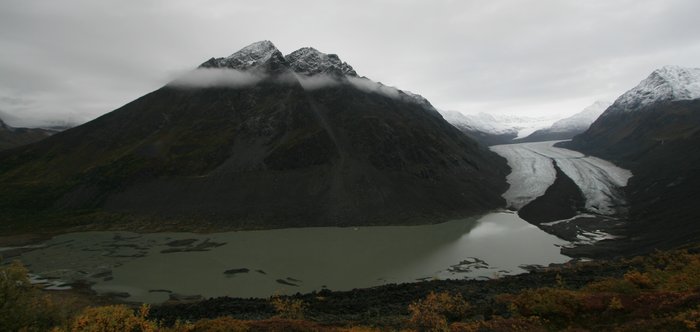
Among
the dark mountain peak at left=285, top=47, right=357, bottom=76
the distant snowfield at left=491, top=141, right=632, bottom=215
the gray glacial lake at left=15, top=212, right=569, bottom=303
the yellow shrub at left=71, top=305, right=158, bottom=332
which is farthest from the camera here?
the dark mountain peak at left=285, top=47, right=357, bottom=76

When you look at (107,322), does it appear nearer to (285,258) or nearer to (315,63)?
(285,258)

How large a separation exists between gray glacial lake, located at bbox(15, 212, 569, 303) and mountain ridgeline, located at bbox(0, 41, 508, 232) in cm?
904

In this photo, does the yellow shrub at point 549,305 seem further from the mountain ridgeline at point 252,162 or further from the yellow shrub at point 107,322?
the mountain ridgeline at point 252,162

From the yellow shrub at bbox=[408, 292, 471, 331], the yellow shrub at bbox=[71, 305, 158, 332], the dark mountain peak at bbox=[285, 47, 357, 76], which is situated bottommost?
the yellow shrub at bbox=[408, 292, 471, 331]

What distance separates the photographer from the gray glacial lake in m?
50.1

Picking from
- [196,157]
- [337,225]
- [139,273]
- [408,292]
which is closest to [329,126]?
[196,157]

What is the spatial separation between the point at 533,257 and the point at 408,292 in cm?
2846

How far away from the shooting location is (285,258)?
201 ft

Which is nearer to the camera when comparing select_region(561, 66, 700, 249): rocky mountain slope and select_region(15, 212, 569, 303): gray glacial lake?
select_region(15, 212, 569, 303): gray glacial lake

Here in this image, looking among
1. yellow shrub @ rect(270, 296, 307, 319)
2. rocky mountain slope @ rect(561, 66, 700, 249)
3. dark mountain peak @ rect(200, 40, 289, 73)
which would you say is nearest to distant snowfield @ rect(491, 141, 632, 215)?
rocky mountain slope @ rect(561, 66, 700, 249)

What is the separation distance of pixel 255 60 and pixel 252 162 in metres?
76.8

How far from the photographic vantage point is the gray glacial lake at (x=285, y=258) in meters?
50.1

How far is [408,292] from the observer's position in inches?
1674

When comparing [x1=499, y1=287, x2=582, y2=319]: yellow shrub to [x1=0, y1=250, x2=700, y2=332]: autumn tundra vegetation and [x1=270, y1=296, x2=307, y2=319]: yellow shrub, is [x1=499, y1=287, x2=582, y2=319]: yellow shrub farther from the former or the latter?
[x1=270, y1=296, x2=307, y2=319]: yellow shrub
